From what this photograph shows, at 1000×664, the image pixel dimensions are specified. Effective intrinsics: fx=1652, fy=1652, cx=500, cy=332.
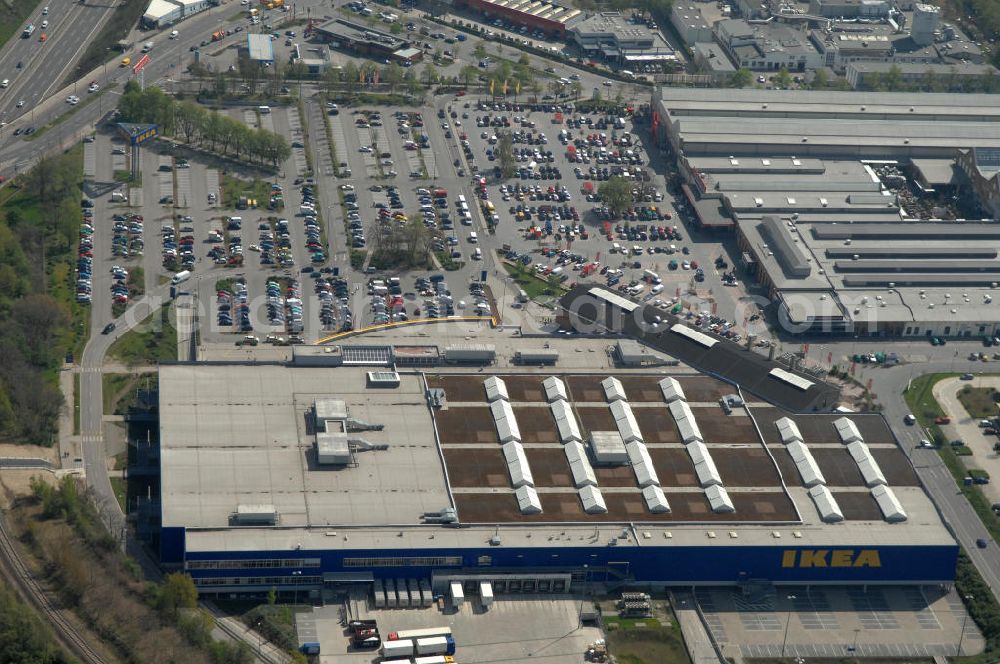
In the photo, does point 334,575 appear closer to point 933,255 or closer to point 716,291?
point 716,291

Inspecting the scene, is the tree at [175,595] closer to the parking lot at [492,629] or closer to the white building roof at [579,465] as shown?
the parking lot at [492,629]

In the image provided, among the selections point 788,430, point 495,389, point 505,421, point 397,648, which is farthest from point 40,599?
point 788,430

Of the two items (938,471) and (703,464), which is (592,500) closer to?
(703,464)

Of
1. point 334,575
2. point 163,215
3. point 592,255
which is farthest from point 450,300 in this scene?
point 334,575

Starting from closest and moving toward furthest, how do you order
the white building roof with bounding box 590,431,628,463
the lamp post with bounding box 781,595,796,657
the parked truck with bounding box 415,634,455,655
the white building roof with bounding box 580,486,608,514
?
the parked truck with bounding box 415,634,455,655
the lamp post with bounding box 781,595,796,657
the white building roof with bounding box 580,486,608,514
the white building roof with bounding box 590,431,628,463

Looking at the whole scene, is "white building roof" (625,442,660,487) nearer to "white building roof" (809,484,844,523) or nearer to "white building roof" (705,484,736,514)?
"white building roof" (705,484,736,514)

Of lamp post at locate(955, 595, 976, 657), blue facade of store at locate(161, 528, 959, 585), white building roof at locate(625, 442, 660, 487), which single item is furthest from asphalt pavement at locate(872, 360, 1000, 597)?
white building roof at locate(625, 442, 660, 487)
